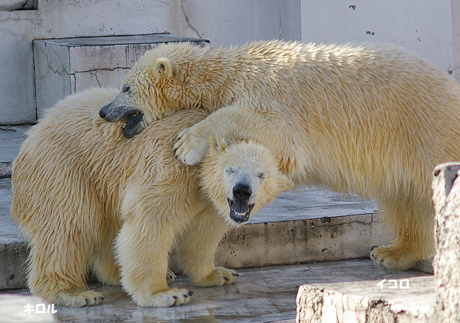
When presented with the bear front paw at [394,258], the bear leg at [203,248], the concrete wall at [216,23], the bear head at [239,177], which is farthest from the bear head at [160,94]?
the concrete wall at [216,23]

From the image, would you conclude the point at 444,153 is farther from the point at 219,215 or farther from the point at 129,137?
the point at 129,137

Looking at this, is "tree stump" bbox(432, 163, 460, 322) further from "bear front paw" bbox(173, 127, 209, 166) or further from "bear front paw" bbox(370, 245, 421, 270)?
"bear front paw" bbox(370, 245, 421, 270)

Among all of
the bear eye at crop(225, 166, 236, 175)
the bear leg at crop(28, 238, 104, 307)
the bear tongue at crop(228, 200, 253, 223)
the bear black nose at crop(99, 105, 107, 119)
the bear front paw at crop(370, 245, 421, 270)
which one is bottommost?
the bear front paw at crop(370, 245, 421, 270)

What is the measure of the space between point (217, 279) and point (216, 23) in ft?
13.6

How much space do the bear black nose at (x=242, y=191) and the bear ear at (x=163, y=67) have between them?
32.2 inches

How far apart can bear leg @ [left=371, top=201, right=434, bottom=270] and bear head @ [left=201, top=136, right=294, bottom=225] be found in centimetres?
103

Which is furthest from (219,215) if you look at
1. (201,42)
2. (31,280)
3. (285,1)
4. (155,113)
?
(285,1)

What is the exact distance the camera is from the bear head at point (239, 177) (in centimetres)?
327

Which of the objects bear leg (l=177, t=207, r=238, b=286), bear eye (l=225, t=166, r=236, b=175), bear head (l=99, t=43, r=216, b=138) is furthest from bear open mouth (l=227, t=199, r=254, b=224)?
bear head (l=99, t=43, r=216, b=138)

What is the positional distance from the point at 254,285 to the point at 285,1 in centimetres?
402

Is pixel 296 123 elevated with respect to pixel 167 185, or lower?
elevated

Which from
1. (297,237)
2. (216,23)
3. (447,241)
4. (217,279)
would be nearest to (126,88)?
(217,279)

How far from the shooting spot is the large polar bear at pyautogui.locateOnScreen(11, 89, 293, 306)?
3367mm

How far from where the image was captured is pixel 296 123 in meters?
3.52
